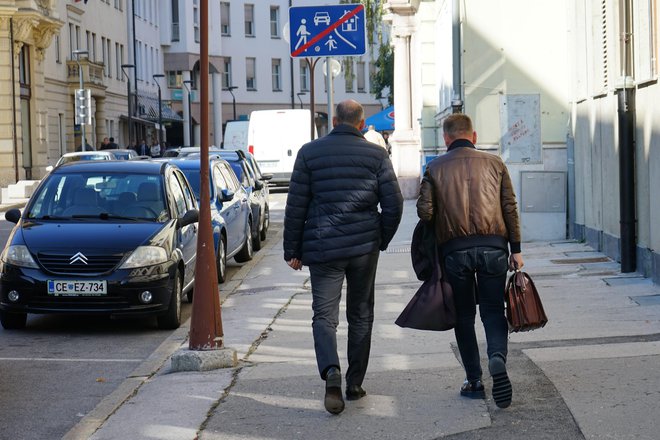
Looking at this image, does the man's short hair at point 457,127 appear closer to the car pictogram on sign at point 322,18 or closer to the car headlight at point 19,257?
the car headlight at point 19,257

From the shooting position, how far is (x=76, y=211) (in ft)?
44.1

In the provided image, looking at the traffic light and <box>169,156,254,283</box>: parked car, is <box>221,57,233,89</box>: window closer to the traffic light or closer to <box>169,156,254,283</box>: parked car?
the traffic light

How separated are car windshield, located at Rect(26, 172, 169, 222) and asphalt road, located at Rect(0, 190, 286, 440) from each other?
1079 millimetres

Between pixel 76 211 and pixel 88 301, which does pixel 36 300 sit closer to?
pixel 88 301

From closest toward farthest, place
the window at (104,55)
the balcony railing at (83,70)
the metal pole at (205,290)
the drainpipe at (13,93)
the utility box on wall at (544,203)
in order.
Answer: the metal pole at (205,290) → the utility box on wall at (544,203) → the drainpipe at (13,93) → the balcony railing at (83,70) → the window at (104,55)

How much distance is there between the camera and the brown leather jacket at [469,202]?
306 inches

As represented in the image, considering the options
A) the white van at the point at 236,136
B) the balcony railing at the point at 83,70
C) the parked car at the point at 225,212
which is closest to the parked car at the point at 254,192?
the parked car at the point at 225,212

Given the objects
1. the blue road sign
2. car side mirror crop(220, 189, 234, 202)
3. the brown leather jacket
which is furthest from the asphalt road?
the blue road sign

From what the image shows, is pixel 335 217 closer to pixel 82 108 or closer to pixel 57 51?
pixel 82 108

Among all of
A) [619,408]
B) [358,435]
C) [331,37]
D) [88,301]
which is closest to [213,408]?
[358,435]

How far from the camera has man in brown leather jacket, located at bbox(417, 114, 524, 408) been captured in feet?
25.5

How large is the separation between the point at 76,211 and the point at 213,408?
575cm

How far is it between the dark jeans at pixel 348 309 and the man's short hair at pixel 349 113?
81 centimetres

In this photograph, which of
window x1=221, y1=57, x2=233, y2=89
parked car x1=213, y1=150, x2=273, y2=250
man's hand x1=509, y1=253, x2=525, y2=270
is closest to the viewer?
man's hand x1=509, y1=253, x2=525, y2=270
